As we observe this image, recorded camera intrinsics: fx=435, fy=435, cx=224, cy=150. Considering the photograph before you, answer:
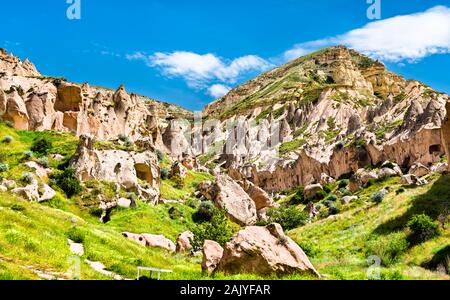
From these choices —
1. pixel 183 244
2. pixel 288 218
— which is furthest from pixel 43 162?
pixel 288 218

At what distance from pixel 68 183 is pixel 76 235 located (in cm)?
1959

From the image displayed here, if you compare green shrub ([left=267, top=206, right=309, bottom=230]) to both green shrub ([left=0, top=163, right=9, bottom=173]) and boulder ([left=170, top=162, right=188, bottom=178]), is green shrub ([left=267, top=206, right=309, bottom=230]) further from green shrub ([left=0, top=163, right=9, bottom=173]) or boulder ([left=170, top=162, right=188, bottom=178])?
green shrub ([left=0, top=163, right=9, bottom=173])

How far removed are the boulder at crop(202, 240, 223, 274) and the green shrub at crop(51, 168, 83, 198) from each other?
76.9 ft

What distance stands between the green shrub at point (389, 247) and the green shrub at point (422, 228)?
2.75 ft

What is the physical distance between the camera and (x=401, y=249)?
30016 millimetres

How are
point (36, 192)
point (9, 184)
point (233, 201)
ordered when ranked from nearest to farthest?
point (9, 184) → point (36, 192) → point (233, 201)

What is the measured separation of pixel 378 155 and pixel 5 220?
82137mm

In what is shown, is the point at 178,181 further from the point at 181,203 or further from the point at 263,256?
the point at 263,256

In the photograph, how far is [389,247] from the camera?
30.8 metres

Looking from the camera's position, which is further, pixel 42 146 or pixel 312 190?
pixel 312 190

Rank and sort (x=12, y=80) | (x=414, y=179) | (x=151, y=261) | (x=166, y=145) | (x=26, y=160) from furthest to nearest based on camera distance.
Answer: (x=166, y=145)
(x=12, y=80)
(x=414, y=179)
(x=26, y=160)
(x=151, y=261)

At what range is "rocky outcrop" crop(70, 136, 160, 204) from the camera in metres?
42.1
